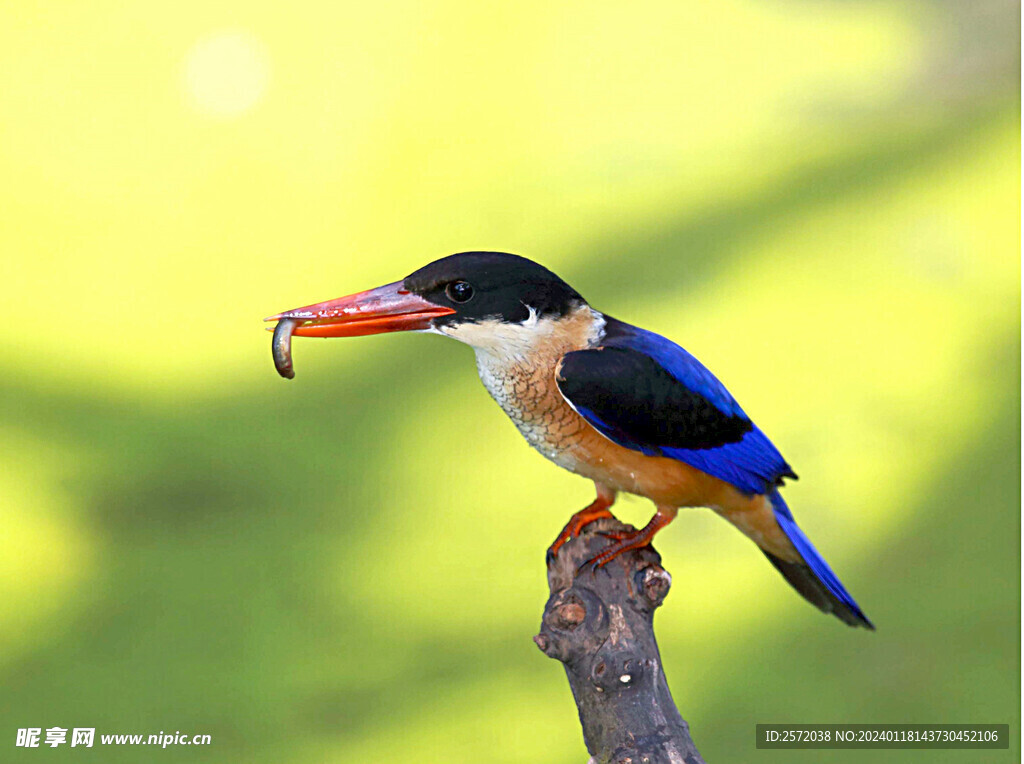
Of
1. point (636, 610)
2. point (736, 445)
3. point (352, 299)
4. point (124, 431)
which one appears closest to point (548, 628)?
point (636, 610)

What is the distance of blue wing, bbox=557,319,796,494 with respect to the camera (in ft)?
4.80

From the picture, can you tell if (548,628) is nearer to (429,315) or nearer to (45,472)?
(429,315)

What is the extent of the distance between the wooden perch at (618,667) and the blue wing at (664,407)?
19 centimetres

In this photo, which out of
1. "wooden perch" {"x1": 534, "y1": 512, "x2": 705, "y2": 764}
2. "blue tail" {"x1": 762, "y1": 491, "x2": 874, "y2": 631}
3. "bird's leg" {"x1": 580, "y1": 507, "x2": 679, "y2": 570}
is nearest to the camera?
"wooden perch" {"x1": 534, "y1": 512, "x2": 705, "y2": 764}

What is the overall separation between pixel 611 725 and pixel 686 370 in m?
0.51

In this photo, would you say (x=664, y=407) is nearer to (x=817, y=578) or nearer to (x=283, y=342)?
(x=817, y=578)

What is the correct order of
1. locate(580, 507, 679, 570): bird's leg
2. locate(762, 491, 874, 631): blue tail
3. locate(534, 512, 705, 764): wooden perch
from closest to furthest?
locate(534, 512, 705, 764): wooden perch < locate(580, 507, 679, 570): bird's leg < locate(762, 491, 874, 631): blue tail

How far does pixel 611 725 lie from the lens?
54.6 inches

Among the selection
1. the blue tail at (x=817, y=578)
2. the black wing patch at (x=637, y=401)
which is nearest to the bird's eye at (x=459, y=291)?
the black wing patch at (x=637, y=401)

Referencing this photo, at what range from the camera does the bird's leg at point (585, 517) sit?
1.63m

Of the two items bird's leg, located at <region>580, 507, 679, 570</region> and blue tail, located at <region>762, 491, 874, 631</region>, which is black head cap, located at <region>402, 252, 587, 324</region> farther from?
blue tail, located at <region>762, 491, 874, 631</region>

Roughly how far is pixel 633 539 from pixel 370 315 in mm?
510

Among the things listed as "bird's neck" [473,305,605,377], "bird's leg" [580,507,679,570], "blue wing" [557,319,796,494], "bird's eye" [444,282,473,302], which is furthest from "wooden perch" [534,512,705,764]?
"bird's eye" [444,282,473,302]

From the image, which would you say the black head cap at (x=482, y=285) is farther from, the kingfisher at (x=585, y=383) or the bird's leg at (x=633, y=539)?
the bird's leg at (x=633, y=539)
